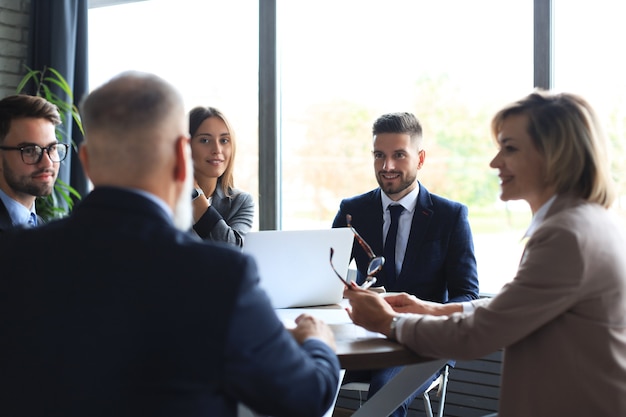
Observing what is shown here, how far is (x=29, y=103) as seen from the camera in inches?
112

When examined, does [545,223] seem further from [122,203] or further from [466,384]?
[466,384]

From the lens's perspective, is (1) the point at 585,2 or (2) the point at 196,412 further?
(1) the point at 585,2

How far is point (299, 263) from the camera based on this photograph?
229cm

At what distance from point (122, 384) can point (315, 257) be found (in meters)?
1.22

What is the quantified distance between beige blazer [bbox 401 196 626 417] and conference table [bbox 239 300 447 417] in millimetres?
107

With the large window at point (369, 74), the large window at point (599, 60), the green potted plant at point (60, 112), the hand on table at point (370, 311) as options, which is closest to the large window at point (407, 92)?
the large window at point (369, 74)

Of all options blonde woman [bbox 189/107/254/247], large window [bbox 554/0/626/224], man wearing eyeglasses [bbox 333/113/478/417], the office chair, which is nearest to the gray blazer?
blonde woman [bbox 189/107/254/247]

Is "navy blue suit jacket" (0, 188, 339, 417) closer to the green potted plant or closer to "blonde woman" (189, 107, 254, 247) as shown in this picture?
"blonde woman" (189, 107, 254, 247)

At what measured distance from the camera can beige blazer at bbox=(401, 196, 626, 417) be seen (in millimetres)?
1690

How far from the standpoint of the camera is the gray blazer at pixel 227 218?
2854 millimetres

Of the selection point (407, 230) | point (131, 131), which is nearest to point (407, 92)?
point (407, 230)

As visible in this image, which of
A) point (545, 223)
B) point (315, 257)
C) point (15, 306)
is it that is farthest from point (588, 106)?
point (15, 306)

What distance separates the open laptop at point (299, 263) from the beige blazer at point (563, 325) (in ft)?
2.03

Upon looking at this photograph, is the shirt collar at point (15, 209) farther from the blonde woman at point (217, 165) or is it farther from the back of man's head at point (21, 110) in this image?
the blonde woman at point (217, 165)
